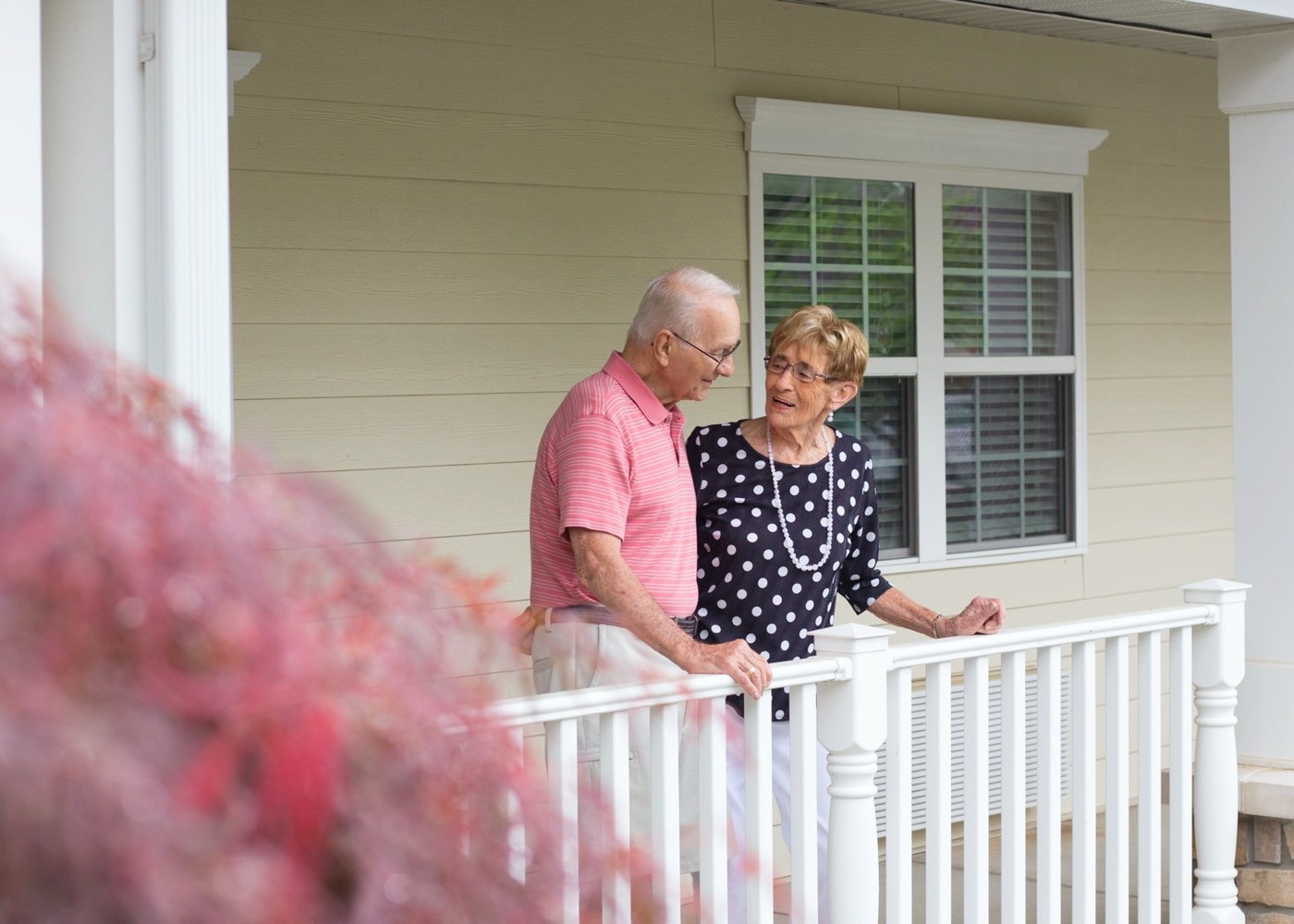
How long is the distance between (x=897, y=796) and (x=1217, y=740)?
3.74 feet

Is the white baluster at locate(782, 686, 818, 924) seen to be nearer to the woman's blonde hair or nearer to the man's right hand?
the man's right hand

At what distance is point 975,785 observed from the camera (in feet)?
10.7

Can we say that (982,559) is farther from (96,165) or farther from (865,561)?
(96,165)

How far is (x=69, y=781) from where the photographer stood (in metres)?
0.72

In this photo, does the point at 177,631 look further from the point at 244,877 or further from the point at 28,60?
the point at 28,60

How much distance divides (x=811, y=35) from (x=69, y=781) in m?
4.73

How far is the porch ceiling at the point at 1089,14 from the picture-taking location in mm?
3895

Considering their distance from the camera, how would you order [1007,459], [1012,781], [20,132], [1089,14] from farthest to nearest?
1. [1007,459]
2. [1089,14]
3. [1012,781]
4. [20,132]

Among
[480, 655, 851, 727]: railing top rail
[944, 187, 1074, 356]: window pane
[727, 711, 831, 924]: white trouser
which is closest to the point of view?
[480, 655, 851, 727]: railing top rail

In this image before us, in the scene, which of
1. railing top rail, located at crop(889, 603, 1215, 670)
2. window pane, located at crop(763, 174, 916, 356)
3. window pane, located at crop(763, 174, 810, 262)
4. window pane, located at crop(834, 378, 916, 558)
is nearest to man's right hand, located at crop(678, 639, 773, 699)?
railing top rail, located at crop(889, 603, 1215, 670)

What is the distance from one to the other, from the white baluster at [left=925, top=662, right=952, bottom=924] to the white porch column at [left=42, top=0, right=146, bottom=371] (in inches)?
68.8

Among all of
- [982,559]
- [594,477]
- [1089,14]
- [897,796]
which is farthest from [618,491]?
[982,559]

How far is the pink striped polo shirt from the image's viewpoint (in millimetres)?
3004

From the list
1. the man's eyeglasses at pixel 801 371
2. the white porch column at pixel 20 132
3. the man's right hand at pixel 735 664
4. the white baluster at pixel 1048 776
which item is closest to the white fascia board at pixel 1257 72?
the man's eyeglasses at pixel 801 371
